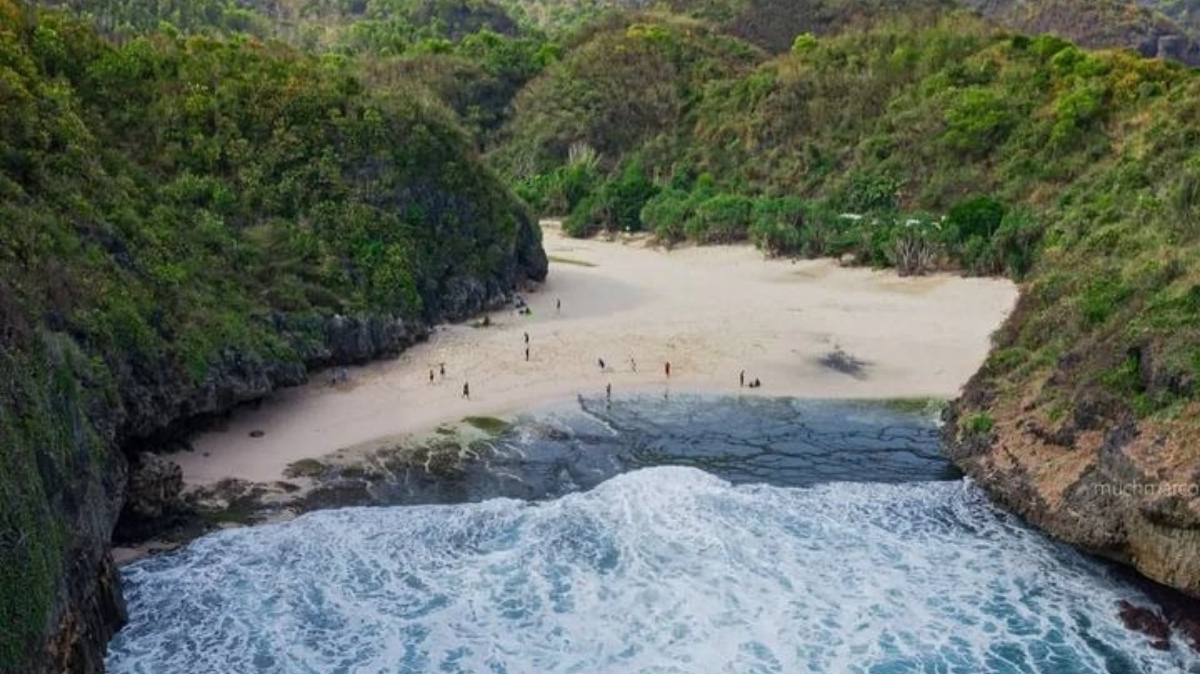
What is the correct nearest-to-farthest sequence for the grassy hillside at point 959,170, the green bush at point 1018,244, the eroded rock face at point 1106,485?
the eroded rock face at point 1106,485, the grassy hillside at point 959,170, the green bush at point 1018,244

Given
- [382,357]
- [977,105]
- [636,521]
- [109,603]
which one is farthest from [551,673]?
[977,105]

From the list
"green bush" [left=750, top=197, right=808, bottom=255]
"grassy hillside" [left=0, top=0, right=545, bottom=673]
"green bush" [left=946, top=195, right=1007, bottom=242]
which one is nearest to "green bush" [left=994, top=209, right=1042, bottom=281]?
"green bush" [left=946, top=195, right=1007, bottom=242]

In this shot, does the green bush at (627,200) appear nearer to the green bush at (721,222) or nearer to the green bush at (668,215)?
the green bush at (668,215)

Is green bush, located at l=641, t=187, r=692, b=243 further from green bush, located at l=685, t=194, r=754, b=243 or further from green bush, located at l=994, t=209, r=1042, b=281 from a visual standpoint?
green bush, located at l=994, t=209, r=1042, b=281

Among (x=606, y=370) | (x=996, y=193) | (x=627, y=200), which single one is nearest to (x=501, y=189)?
(x=606, y=370)

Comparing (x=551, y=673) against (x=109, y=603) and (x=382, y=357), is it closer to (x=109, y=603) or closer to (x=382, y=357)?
(x=109, y=603)

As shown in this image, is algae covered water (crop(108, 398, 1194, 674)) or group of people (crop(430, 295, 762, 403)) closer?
algae covered water (crop(108, 398, 1194, 674))

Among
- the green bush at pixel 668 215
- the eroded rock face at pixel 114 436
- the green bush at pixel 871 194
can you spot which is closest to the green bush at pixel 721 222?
the green bush at pixel 668 215
